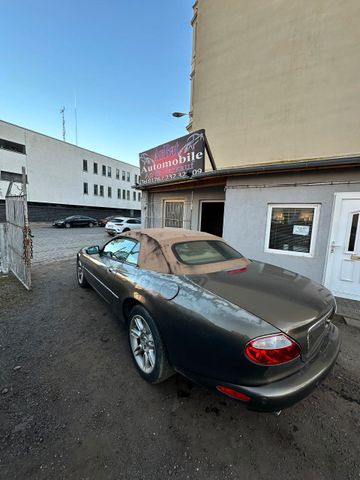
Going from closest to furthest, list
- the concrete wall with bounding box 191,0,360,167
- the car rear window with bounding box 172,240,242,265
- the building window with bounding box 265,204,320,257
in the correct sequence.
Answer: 1. the car rear window with bounding box 172,240,242,265
2. the building window with bounding box 265,204,320,257
3. the concrete wall with bounding box 191,0,360,167

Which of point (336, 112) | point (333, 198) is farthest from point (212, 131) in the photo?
point (333, 198)

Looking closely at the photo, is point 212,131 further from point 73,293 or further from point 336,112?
point 73,293

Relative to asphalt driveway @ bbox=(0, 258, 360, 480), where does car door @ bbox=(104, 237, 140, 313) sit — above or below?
above

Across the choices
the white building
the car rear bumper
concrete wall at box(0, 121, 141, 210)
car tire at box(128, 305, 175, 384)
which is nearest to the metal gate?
car tire at box(128, 305, 175, 384)

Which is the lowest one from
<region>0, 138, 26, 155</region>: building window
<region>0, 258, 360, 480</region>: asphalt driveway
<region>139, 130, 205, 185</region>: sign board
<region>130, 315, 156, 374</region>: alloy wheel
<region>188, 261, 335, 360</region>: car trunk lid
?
<region>0, 258, 360, 480</region>: asphalt driveway

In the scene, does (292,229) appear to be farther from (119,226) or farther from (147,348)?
(119,226)

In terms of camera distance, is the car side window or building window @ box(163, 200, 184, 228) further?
building window @ box(163, 200, 184, 228)

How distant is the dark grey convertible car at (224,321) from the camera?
1464mm

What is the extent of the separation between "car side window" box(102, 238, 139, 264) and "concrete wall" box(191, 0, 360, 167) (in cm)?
541

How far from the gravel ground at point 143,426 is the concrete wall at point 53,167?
25.0m


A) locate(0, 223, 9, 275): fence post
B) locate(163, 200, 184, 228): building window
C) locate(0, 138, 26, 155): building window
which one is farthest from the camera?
locate(0, 138, 26, 155): building window

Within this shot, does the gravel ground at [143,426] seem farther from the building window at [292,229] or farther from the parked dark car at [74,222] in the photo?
the parked dark car at [74,222]

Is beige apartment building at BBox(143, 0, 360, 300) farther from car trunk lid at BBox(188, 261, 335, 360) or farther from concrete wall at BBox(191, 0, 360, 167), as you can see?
car trunk lid at BBox(188, 261, 335, 360)

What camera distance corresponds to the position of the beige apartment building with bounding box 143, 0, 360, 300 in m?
4.38
